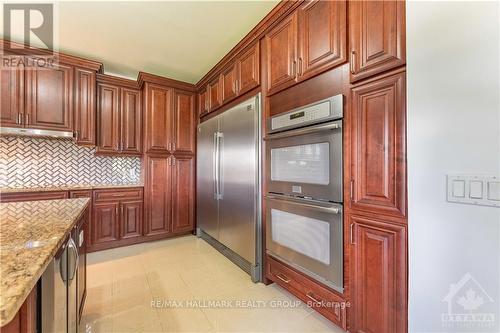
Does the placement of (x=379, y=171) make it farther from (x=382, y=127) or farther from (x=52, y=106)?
(x=52, y=106)

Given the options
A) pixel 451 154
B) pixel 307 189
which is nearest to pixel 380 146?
pixel 451 154

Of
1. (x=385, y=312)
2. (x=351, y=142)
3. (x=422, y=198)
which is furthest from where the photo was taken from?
(x=351, y=142)

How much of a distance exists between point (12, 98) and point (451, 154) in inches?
155

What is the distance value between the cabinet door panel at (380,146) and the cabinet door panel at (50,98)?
10.9 feet

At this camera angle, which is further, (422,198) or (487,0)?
(422,198)

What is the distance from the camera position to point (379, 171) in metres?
1.23

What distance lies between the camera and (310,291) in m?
1.65

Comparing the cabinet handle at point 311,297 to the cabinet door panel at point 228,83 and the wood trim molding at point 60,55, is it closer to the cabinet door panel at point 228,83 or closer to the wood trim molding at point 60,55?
the cabinet door panel at point 228,83

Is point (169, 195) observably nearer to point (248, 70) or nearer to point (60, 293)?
point (248, 70)

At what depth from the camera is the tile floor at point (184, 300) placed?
5.17 feet

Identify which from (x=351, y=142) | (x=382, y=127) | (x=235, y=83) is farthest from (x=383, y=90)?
(x=235, y=83)

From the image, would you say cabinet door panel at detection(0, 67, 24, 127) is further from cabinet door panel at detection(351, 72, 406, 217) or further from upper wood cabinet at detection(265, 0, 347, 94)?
cabinet door panel at detection(351, 72, 406, 217)

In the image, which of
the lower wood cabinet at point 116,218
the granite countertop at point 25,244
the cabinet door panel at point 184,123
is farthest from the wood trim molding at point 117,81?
the granite countertop at point 25,244

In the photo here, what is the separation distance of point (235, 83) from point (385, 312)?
2.34 metres
